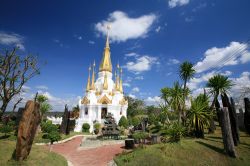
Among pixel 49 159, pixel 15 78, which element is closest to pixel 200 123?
pixel 49 159

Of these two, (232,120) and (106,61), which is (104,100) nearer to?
(106,61)

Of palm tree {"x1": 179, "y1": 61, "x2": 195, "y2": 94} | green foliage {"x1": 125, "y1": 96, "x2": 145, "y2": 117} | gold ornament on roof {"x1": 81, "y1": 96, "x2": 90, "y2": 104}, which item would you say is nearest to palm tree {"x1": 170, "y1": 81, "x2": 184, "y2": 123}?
palm tree {"x1": 179, "y1": 61, "x2": 195, "y2": 94}

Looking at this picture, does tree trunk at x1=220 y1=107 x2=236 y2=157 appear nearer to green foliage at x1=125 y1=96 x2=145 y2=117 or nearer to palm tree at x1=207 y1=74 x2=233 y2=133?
palm tree at x1=207 y1=74 x2=233 y2=133

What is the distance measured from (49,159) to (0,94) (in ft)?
49.0

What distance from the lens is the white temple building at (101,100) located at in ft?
121

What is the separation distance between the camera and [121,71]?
45438 mm

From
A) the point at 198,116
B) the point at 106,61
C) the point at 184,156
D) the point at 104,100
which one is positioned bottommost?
the point at 184,156

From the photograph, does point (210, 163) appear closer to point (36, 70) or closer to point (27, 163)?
point (27, 163)

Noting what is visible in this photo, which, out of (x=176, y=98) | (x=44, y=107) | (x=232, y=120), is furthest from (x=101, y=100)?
(x=232, y=120)

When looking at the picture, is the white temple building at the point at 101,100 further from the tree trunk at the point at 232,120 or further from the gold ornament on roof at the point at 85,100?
the tree trunk at the point at 232,120

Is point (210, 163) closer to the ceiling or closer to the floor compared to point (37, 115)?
closer to the floor

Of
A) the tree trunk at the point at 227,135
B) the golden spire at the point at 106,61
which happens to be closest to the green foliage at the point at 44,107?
the golden spire at the point at 106,61

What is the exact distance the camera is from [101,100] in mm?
38062

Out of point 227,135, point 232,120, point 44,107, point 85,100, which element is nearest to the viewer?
point 227,135
